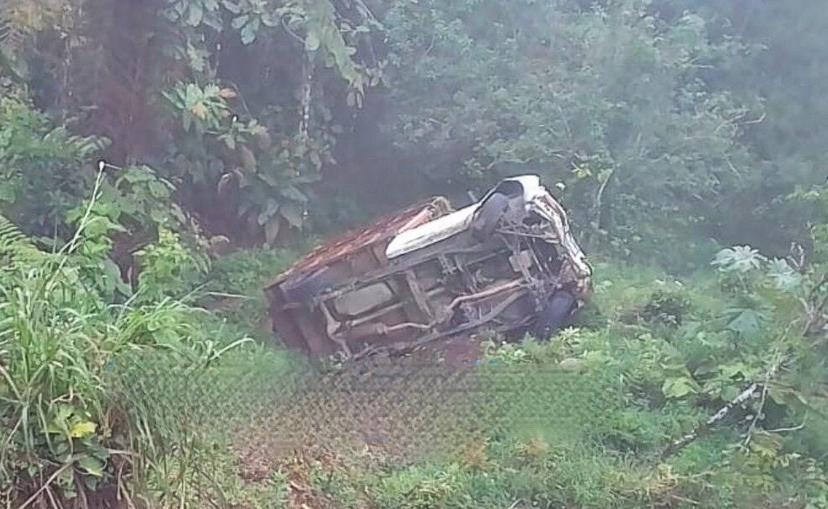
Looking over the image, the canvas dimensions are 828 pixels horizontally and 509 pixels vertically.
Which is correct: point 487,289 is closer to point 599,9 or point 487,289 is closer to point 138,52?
point 599,9

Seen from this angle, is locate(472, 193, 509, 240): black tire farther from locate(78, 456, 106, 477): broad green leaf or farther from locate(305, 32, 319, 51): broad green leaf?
locate(78, 456, 106, 477): broad green leaf

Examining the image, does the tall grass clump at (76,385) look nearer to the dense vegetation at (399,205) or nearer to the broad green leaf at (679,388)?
the dense vegetation at (399,205)

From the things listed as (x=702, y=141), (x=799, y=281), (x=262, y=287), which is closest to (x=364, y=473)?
(x=262, y=287)

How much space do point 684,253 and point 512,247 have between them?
13.2 inches

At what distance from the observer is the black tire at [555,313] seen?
72.8 inches

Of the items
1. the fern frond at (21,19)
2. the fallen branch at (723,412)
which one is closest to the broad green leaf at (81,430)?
the fallen branch at (723,412)

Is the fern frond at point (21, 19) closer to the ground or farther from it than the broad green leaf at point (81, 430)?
farther from it

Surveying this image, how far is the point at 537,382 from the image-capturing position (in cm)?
162

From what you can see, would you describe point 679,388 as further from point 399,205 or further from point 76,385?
point 76,385

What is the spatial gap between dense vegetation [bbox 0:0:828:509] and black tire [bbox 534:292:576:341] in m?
0.04

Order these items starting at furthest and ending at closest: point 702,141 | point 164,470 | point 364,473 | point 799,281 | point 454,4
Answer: point 454,4 → point 702,141 → point 799,281 → point 364,473 → point 164,470

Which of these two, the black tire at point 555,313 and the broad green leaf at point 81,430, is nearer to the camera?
the broad green leaf at point 81,430

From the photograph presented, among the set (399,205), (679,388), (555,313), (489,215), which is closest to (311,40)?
(399,205)

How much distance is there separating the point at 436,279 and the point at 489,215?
0.17 m
